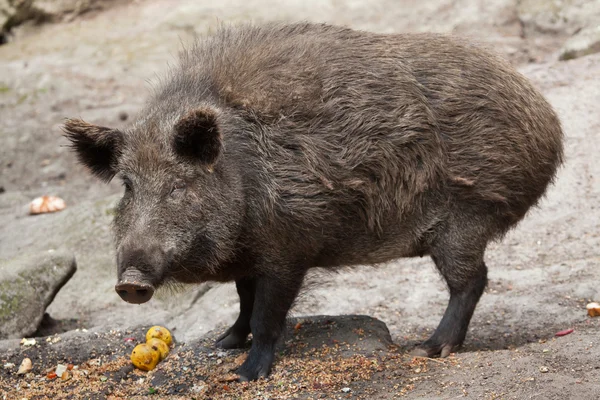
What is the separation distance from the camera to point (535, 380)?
16.1 ft

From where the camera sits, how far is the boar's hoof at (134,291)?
16.1 feet

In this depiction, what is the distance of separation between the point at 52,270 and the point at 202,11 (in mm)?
8597

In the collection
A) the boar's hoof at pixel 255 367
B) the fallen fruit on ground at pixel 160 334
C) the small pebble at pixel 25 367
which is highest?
the boar's hoof at pixel 255 367

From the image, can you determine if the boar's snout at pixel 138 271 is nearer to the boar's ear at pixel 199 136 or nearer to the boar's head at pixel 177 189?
the boar's head at pixel 177 189

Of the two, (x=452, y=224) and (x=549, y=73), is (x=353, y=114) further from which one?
(x=549, y=73)

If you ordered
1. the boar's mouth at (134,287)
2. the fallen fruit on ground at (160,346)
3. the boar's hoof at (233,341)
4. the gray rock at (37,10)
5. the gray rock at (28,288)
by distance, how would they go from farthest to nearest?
the gray rock at (37,10)
the gray rock at (28,288)
the boar's hoof at (233,341)
the fallen fruit on ground at (160,346)
the boar's mouth at (134,287)

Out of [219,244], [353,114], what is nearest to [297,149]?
[353,114]

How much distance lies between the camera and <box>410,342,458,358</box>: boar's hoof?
6.14 meters

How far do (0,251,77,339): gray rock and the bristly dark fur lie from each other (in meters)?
1.58

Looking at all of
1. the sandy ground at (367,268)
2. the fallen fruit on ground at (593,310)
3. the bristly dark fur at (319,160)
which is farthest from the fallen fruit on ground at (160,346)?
the fallen fruit on ground at (593,310)

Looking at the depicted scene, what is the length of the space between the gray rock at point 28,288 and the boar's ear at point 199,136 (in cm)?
221

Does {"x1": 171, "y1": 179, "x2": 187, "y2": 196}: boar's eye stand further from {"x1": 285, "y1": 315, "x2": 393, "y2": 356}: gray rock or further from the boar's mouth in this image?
{"x1": 285, "y1": 315, "x2": 393, "y2": 356}: gray rock

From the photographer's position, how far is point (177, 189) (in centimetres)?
545

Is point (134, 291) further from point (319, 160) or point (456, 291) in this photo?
point (456, 291)
